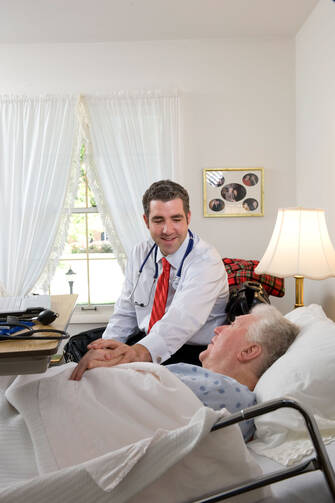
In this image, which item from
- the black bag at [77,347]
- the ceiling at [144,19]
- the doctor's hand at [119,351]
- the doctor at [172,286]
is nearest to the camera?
the doctor's hand at [119,351]

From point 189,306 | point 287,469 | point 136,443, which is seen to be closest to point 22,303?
point 136,443

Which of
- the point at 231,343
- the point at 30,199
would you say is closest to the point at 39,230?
the point at 30,199

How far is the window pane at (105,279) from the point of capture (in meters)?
3.97

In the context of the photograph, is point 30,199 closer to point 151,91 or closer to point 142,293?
point 151,91

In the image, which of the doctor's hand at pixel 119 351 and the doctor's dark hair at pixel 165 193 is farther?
the doctor's dark hair at pixel 165 193

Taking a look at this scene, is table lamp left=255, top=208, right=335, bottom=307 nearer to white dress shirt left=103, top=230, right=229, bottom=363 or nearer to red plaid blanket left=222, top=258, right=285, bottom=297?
white dress shirt left=103, top=230, right=229, bottom=363

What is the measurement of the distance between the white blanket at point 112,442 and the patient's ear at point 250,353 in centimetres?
45

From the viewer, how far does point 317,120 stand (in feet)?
10.5

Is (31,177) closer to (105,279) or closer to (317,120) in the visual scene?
(105,279)

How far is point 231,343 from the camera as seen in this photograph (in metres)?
1.62

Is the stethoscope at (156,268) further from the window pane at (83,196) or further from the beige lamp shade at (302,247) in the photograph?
the window pane at (83,196)

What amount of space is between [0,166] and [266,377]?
302cm

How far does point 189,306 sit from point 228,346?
24.0 inches

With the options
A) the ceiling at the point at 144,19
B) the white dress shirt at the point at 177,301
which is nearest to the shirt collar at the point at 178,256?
the white dress shirt at the point at 177,301
